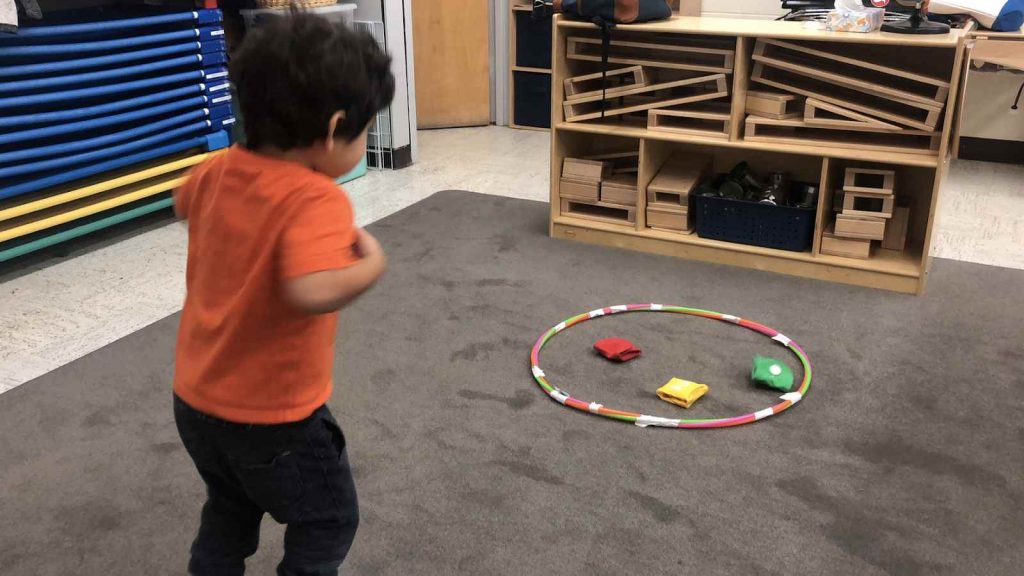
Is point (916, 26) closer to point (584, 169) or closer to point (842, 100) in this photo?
point (842, 100)

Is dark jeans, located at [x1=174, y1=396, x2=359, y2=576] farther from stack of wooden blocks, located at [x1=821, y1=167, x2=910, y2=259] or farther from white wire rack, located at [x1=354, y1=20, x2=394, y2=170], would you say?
white wire rack, located at [x1=354, y1=20, x2=394, y2=170]

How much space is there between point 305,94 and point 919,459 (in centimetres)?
185

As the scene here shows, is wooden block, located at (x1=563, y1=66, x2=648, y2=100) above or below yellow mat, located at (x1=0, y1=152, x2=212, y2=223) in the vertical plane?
above

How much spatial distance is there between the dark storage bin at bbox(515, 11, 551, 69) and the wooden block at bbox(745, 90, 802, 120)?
2.56 meters

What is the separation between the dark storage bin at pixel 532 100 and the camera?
5.95 m

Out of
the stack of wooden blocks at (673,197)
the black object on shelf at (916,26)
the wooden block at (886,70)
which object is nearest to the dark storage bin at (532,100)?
the stack of wooden blocks at (673,197)

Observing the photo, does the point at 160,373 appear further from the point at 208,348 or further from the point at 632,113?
the point at 632,113

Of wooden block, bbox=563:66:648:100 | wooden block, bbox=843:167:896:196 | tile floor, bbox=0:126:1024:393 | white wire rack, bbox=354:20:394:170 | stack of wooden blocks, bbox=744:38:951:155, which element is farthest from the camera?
white wire rack, bbox=354:20:394:170

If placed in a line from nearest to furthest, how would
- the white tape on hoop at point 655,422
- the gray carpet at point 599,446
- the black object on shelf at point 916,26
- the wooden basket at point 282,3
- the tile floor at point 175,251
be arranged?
the gray carpet at point 599,446 → the white tape on hoop at point 655,422 → the tile floor at point 175,251 → the black object on shelf at point 916,26 → the wooden basket at point 282,3

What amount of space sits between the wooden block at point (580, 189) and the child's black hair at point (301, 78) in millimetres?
2661

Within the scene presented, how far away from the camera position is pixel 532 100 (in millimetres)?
6027

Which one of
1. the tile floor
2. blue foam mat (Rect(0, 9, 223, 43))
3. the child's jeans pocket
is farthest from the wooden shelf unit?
the child's jeans pocket

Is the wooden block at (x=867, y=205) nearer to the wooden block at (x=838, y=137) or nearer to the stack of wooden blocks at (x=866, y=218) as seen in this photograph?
the stack of wooden blocks at (x=866, y=218)

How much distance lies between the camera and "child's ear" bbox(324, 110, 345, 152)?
1190 mm
